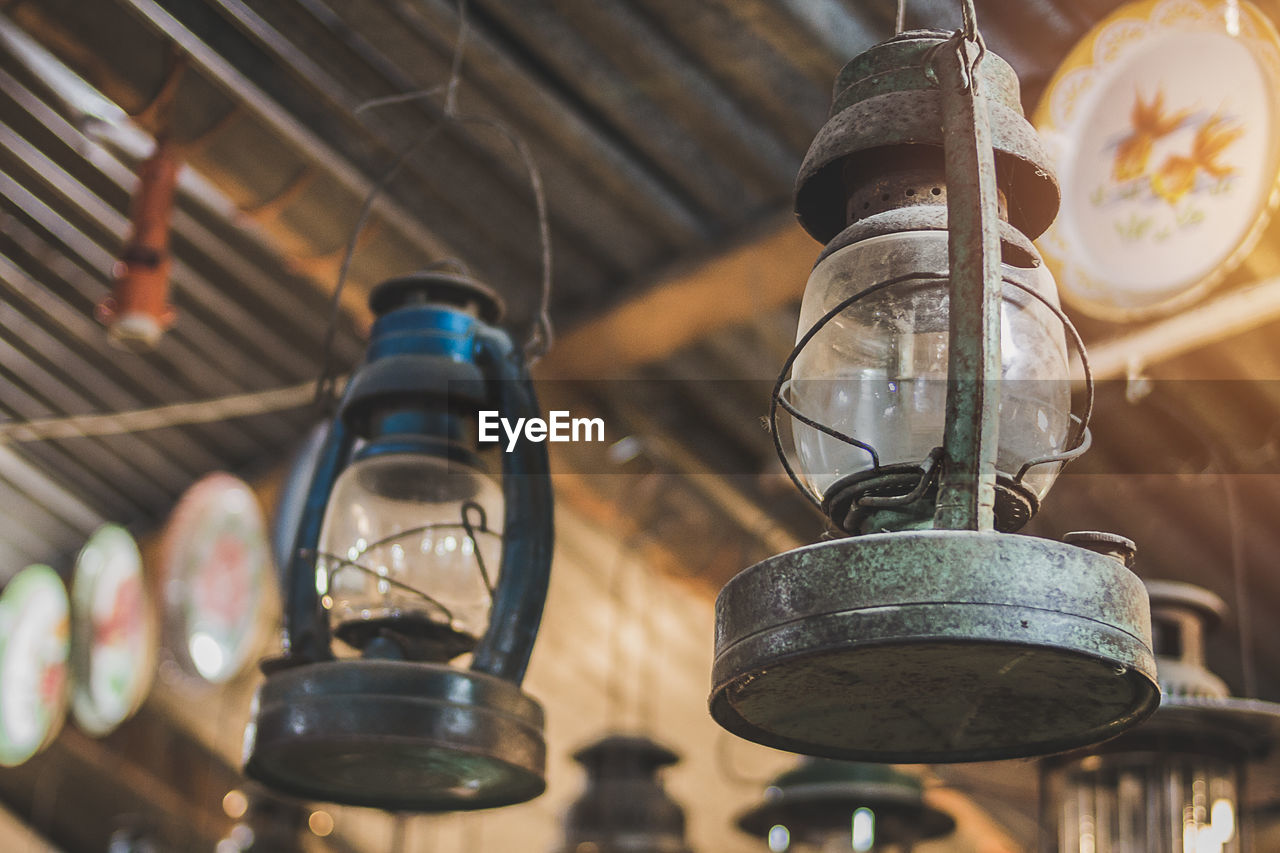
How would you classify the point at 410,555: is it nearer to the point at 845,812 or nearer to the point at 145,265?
the point at 845,812

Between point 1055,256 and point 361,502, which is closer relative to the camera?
point 361,502

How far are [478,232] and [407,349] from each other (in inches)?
118

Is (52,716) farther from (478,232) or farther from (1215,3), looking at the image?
(1215,3)

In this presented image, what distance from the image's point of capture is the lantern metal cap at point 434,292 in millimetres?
1808

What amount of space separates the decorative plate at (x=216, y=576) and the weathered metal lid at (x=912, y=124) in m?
5.10

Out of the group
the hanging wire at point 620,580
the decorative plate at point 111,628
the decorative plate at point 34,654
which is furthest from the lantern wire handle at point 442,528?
the decorative plate at point 34,654

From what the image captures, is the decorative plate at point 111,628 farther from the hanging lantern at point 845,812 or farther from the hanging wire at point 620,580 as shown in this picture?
the hanging lantern at point 845,812

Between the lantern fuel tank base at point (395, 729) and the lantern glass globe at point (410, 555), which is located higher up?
the lantern glass globe at point (410, 555)

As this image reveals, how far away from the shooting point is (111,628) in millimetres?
7082

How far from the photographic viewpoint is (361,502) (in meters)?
1.64

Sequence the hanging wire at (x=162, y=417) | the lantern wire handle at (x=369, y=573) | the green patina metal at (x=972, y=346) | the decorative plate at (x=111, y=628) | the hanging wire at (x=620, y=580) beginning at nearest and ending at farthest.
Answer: the green patina metal at (x=972, y=346)
the lantern wire handle at (x=369, y=573)
the hanging wire at (x=620, y=580)
the hanging wire at (x=162, y=417)
the decorative plate at (x=111, y=628)

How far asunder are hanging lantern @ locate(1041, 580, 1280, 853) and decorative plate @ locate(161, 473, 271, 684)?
414 cm

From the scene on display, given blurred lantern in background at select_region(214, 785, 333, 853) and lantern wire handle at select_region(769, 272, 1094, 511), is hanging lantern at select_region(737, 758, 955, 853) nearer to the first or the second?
blurred lantern in background at select_region(214, 785, 333, 853)

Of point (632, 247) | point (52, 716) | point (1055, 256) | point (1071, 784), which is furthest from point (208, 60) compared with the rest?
point (52, 716)
